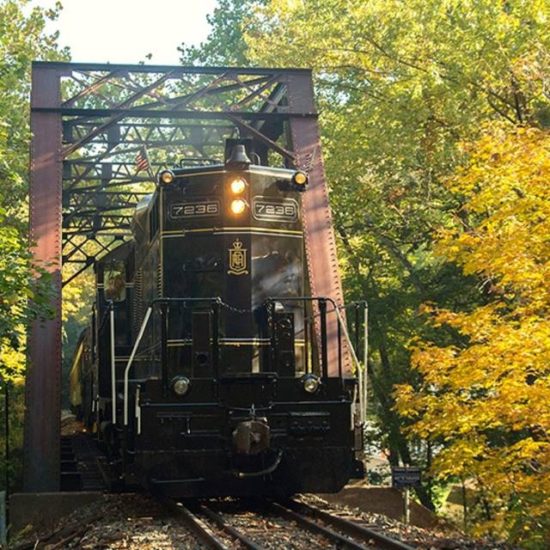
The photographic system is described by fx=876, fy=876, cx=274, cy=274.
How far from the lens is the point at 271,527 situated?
872cm

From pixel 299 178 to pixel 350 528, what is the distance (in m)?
4.23

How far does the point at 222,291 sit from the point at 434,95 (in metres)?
8.15

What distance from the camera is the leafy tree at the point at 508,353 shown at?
1012cm

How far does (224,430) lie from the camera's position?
922 cm

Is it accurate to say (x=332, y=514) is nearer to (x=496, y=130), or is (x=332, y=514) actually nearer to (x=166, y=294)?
(x=166, y=294)

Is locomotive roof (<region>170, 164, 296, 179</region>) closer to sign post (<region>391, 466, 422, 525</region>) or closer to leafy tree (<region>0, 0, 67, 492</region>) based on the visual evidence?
leafy tree (<region>0, 0, 67, 492</region>)

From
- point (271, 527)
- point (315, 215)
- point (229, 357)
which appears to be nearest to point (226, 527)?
point (271, 527)

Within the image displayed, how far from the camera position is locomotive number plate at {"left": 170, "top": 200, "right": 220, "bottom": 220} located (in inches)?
413

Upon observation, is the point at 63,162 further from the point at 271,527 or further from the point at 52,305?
the point at 271,527

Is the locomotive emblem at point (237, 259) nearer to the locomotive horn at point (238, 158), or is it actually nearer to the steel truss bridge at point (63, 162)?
the locomotive horn at point (238, 158)

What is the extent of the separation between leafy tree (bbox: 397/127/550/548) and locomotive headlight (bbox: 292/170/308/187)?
231 centimetres

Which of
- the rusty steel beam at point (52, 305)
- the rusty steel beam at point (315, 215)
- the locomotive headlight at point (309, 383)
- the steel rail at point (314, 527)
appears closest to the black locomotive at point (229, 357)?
the locomotive headlight at point (309, 383)


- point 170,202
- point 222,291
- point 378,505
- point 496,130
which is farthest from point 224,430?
point 496,130

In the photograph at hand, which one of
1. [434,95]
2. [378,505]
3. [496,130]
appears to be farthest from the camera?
[434,95]
